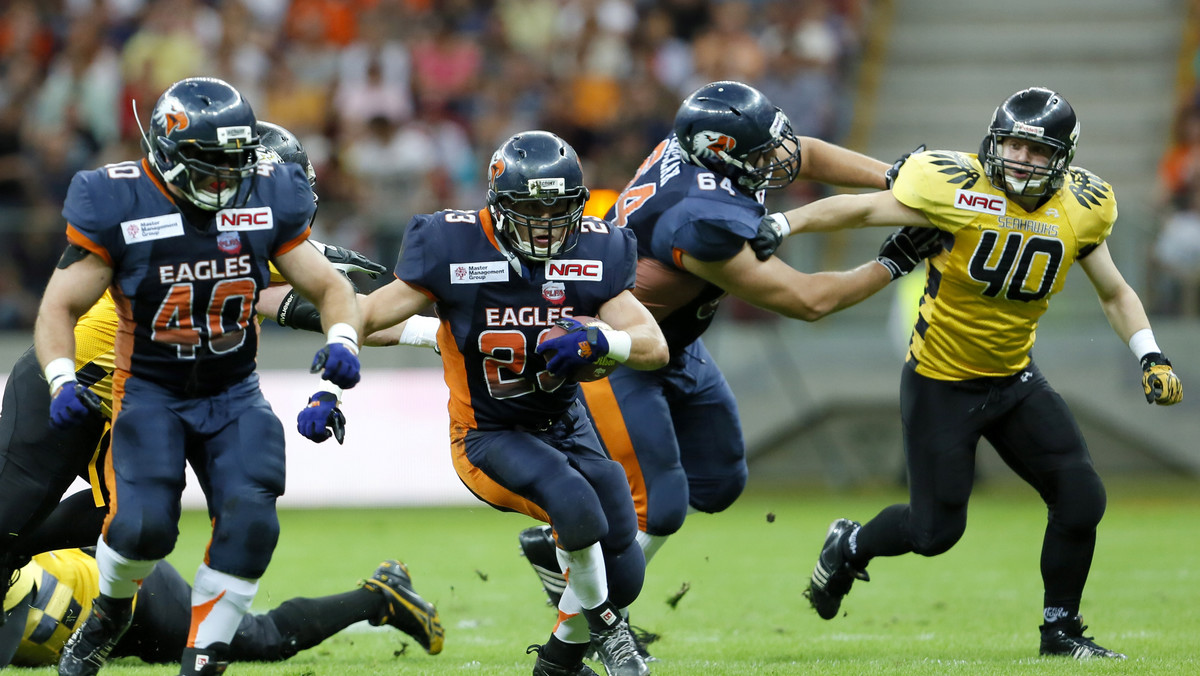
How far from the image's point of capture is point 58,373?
4137 millimetres

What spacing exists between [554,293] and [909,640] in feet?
7.03

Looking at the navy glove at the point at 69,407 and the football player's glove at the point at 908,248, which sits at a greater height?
the navy glove at the point at 69,407

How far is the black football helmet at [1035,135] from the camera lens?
5035mm

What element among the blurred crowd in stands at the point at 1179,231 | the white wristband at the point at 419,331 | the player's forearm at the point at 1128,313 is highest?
the white wristband at the point at 419,331

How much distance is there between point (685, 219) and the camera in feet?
17.3

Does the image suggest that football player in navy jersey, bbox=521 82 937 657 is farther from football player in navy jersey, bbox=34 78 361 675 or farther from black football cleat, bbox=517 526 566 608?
football player in navy jersey, bbox=34 78 361 675

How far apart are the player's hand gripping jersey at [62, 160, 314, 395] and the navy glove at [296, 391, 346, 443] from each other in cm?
34

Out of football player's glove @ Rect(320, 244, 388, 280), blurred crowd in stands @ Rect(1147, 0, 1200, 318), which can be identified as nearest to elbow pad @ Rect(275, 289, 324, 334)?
football player's glove @ Rect(320, 244, 388, 280)

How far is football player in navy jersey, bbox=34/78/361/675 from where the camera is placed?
4.16m

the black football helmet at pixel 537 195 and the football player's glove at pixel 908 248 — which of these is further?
the football player's glove at pixel 908 248

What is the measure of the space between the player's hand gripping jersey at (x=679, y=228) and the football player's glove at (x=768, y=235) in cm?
3

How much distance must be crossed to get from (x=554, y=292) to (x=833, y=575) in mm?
1884

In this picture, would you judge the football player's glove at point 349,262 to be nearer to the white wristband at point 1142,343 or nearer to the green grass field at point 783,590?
the green grass field at point 783,590

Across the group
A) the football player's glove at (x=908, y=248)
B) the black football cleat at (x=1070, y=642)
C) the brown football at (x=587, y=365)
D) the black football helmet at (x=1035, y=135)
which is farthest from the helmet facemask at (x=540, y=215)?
the black football cleat at (x=1070, y=642)
